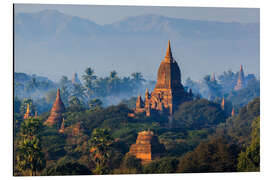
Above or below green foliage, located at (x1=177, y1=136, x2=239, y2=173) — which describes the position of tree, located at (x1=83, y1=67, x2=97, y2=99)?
above

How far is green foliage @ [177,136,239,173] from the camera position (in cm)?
6200

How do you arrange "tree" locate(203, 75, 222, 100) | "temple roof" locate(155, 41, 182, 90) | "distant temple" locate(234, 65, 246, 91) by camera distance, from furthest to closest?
"tree" locate(203, 75, 222, 100) → "distant temple" locate(234, 65, 246, 91) → "temple roof" locate(155, 41, 182, 90)

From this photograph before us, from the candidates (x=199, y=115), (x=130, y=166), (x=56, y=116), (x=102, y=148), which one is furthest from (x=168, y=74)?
(x=130, y=166)

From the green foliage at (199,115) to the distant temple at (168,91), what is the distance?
223 centimetres

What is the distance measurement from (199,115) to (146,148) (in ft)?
103

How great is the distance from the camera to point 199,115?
101 metres

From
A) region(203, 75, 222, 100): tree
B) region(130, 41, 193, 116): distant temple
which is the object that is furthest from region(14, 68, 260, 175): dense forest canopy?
region(203, 75, 222, 100): tree

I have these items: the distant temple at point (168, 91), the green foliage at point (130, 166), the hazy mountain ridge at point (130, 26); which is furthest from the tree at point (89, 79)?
the green foliage at point (130, 166)

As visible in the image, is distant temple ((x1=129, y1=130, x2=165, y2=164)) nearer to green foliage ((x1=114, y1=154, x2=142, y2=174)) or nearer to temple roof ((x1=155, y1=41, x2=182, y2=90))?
green foliage ((x1=114, y1=154, x2=142, y2=174))

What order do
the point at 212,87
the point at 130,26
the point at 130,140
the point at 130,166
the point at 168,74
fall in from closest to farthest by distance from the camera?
the point at 130,166, the point at 130,140, the point at 168,74, the point at 130,26, the point at 212,87

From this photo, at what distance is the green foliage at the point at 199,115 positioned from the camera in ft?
330

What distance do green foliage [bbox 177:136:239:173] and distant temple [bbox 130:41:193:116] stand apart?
40730 mm

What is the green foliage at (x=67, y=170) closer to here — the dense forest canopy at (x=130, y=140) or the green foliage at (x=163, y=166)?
the dense forest canopy at (x=130, y=140)

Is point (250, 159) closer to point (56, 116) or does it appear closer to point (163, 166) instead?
point (163, 166)
